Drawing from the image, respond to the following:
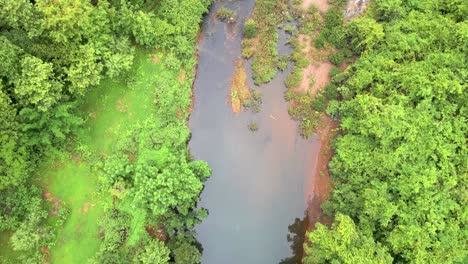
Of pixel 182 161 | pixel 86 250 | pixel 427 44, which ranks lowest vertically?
pixel 86 250

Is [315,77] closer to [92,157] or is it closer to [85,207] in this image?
[92,157]

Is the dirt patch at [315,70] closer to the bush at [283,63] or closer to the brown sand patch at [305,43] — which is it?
the brown sand patch at [305,43]

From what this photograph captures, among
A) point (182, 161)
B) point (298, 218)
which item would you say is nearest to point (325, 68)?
point (298, 218)

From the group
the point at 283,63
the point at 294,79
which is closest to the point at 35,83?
the point at 283,63

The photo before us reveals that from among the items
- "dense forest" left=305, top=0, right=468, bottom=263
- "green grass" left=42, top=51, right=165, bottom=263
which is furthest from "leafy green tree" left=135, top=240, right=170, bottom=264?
"dense forest" left=305, top=0, right=468, bottom=263

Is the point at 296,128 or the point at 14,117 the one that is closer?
the point at 14,117

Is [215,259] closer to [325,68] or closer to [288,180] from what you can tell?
[288,180]
